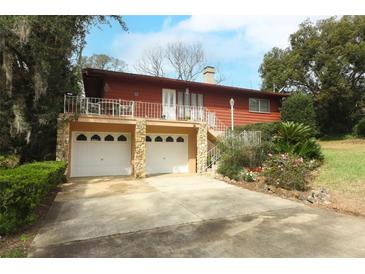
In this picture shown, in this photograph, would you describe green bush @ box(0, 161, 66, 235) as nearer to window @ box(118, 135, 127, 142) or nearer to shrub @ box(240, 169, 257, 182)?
shrub @ box(240, 169, 257, 182)

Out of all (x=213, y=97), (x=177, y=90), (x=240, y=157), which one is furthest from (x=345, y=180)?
(x=177, y=90)

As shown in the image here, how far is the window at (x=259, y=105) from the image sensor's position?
1905cm

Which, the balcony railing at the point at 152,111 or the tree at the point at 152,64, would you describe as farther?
the tree at the point at 152,64

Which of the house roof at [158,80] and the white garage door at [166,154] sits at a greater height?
the house roof at [158,80]

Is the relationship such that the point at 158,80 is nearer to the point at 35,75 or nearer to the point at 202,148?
the point at 202,148

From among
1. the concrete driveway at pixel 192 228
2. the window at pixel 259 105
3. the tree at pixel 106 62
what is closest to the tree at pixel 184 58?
the tree at pixel 106 62

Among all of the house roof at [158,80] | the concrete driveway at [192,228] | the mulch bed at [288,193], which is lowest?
the concrete driveway at [192,228]

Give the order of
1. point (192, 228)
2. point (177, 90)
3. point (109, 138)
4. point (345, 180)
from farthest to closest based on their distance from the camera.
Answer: point (177, 90) → point (109, 138) → point (345, 180) → point (192, 228)

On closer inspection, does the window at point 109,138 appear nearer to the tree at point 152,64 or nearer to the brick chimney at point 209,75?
the brick chimney at point 209,75

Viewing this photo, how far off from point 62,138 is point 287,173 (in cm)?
909

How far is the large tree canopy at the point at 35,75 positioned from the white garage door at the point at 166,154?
16.7 ft

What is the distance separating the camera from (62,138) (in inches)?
A: 450

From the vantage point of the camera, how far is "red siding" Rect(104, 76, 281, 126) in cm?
1495

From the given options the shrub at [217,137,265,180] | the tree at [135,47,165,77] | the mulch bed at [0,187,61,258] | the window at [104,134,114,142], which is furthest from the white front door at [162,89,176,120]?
the tree at [135,47,165,77]
